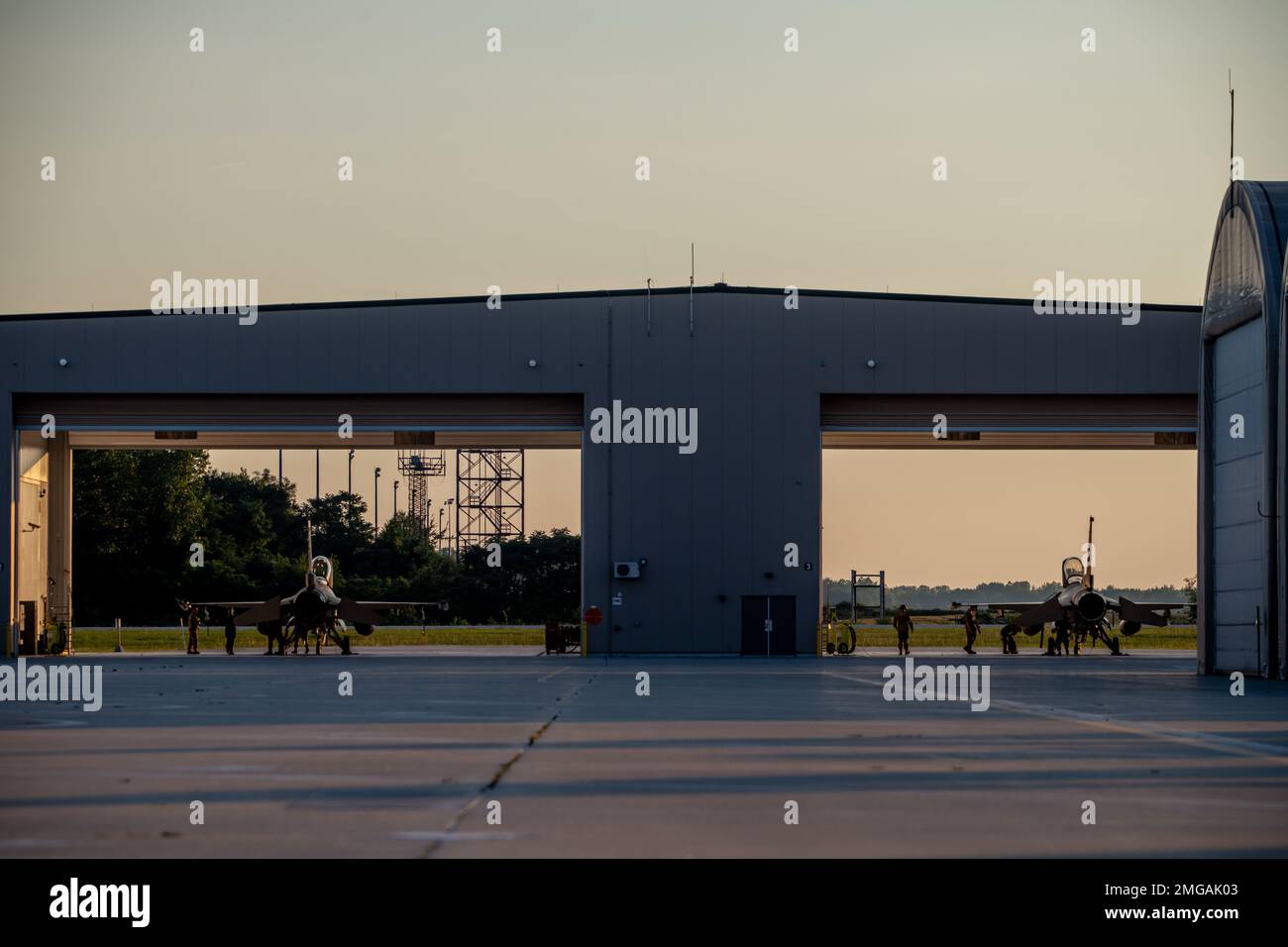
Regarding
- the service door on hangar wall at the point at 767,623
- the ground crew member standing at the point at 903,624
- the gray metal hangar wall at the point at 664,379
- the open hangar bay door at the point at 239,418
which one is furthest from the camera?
the ground crew member standing at the point at 903,624

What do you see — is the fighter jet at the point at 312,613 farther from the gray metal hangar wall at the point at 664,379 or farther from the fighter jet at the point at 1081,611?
the fighter jet at the point at 1081,611

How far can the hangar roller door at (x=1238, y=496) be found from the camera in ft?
92.0

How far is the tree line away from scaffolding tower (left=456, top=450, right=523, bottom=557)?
207 cm

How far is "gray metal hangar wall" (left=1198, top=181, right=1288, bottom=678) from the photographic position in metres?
27.3

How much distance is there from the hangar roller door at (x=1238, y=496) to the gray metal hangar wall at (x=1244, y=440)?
2 centimetres

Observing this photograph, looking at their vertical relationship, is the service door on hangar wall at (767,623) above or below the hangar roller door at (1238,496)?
below

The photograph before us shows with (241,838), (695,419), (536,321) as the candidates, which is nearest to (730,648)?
(695,419)

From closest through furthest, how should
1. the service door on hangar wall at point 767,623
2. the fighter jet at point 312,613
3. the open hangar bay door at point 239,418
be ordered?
1. the service door on hangar wall at point 767,623
2. the fighter jet at point 312,613
3. the open hangar bay door at point 239,418

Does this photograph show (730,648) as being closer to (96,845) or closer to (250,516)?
(96,845)

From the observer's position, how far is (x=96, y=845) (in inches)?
296

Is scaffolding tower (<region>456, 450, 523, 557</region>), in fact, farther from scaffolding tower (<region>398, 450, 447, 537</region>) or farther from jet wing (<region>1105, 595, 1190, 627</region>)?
jet wing (<region>1105, 595, 1190, 627</region>)

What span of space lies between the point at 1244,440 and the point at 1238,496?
1114 mm

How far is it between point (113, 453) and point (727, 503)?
54.4m

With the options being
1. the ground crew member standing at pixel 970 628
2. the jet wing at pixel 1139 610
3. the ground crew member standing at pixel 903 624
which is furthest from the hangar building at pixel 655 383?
the ground crew member standing at pixel 970 628
